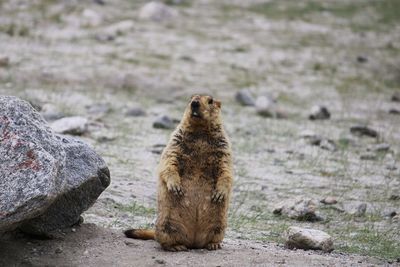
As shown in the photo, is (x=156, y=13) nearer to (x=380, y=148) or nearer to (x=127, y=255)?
(x=380, y=148)

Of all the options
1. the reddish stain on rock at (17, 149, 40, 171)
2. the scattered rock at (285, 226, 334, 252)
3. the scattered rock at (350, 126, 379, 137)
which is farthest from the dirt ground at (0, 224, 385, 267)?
the scattered rock at (350, 126, 379, 137)

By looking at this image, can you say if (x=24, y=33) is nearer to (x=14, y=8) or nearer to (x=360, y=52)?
(x=14, y=8)

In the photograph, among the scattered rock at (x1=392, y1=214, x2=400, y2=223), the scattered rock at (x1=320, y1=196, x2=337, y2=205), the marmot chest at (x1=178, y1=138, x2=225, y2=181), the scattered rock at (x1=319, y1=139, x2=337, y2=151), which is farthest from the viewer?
the scattered rock at (x1=319, y1=139, x2=337, y2=151)

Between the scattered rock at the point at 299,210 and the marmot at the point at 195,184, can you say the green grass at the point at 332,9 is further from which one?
the marmot at the point at 195,184

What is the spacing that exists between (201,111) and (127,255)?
1.22 m

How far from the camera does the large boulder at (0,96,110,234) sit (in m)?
5.38

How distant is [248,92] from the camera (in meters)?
14.2

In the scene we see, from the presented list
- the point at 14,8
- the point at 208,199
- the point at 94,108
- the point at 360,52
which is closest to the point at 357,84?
the point at 360,52

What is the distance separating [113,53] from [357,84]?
4.88 meters

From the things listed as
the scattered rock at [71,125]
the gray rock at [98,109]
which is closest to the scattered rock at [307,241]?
the scattered rock at [71,125]

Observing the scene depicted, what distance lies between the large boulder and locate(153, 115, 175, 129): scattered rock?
506cm

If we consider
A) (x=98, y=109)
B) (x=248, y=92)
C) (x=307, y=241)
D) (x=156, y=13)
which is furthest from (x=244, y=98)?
(x=307, y=241)

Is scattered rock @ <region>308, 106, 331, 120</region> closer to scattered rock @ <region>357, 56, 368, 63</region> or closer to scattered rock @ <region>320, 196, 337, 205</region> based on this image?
scattered rock @ <region>357, 56, 368, 63</region>

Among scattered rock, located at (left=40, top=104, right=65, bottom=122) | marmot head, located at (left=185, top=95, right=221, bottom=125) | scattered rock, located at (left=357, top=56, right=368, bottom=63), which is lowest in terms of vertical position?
scattered rock, located at (left=40, top=104, right=65, bottom=122)
